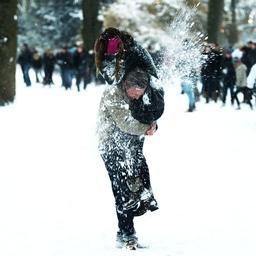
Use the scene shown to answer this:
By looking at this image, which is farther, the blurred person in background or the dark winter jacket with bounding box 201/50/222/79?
the blurred person in background

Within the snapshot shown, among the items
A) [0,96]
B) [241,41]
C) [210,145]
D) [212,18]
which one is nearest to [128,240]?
[210,145]

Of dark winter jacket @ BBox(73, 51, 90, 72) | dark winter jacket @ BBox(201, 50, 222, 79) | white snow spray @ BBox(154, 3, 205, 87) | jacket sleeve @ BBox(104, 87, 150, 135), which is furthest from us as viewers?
dark winter jacket @ BBox(73, 51, 90, 72)

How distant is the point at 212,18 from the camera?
86.1ft

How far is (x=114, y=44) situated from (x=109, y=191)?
2.92m

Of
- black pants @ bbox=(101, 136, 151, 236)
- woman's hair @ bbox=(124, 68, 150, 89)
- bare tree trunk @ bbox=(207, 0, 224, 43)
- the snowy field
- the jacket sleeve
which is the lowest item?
the snowy field

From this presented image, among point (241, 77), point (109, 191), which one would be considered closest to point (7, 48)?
point (241, 77)

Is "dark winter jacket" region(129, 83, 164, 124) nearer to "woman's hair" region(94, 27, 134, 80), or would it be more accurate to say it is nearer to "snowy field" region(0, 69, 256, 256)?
"woman's hair" region(94, 27, 134, 80)

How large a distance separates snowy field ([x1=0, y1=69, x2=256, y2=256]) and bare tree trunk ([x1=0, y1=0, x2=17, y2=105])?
5.48ft

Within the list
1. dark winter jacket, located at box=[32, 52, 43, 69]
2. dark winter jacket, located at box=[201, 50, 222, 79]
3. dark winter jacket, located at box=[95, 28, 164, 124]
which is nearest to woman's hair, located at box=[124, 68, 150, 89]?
dark winter jacket, located at box=[95, 28, 164, 124]

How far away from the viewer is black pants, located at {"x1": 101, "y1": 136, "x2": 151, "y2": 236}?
5664 mm

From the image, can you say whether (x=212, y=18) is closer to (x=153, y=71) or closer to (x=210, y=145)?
(x=210, y=145)

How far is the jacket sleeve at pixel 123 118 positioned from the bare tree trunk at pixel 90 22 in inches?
970

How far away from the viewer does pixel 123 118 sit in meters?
5.56

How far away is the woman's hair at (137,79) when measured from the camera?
5.44m
